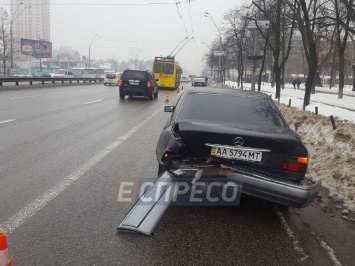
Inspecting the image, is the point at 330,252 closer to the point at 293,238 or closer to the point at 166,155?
the point at 293,238

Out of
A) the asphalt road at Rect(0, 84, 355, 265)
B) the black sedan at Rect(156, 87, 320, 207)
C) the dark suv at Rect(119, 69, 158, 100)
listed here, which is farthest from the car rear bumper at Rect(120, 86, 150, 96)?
the black sedan at Rect(156, 87, 320, 207)

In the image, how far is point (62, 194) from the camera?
4.79 meters

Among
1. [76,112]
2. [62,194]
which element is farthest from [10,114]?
[62,194]

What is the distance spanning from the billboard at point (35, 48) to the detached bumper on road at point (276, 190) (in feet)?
225

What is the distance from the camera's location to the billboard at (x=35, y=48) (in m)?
65.4

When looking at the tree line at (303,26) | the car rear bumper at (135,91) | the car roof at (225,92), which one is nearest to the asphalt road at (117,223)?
the car roof at (225,92)

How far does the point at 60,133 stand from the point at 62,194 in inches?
190

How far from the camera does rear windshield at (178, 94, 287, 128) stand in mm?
4875

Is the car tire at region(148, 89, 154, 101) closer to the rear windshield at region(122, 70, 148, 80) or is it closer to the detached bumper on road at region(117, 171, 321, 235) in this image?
the rear windshield at region(122, 70, 148, 80)

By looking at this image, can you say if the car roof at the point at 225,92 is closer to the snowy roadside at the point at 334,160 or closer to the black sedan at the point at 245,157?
the black sedan at the point at 245,157

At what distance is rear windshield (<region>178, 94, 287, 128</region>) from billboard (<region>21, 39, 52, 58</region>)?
220 ft

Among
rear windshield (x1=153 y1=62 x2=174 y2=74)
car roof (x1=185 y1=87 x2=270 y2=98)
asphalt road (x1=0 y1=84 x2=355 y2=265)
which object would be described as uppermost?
rear windshield (x1=153 y1=62 x2=174 y2=74)

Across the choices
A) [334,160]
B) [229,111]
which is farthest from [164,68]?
[229,111]

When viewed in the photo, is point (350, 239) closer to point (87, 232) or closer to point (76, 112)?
point (87, 232)
